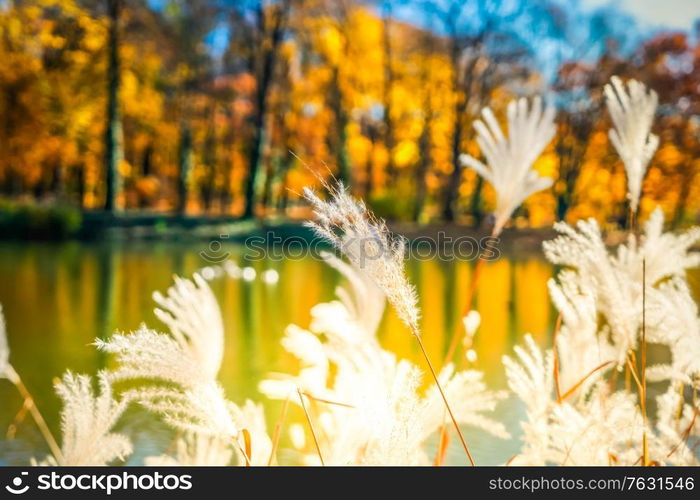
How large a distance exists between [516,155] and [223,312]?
8.18 m

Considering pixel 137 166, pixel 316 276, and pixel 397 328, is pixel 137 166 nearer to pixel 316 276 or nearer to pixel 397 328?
pixel 316 276

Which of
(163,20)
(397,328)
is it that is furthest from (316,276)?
(163,20)

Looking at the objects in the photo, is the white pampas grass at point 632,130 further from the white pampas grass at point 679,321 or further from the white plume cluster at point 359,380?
the white plume cluster at point 359,380

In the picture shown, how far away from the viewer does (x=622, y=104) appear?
126 centimetres

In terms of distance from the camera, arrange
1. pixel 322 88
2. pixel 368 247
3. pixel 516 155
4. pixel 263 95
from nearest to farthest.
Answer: pixel 368 247, pixel 516 155, pixel 263 95, pixel 322 88

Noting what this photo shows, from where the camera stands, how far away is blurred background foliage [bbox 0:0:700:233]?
19.6 metres

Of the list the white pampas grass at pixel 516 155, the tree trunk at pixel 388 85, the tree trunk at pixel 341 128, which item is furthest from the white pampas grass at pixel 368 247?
the tree trunk at pixel 388 85

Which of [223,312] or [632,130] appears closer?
[632,130]

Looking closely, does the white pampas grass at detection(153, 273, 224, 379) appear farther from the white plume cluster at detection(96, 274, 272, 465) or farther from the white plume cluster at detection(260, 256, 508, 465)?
the white plume cluster at detection(260, 256, 508, 465)

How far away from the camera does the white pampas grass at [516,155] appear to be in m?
1.23

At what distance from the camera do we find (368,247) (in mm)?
1119

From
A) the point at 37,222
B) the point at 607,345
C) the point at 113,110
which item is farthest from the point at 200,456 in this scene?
the point at 113,110

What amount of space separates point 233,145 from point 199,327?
2791cm

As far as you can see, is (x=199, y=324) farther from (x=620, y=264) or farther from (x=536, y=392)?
(x=620, y=264)
